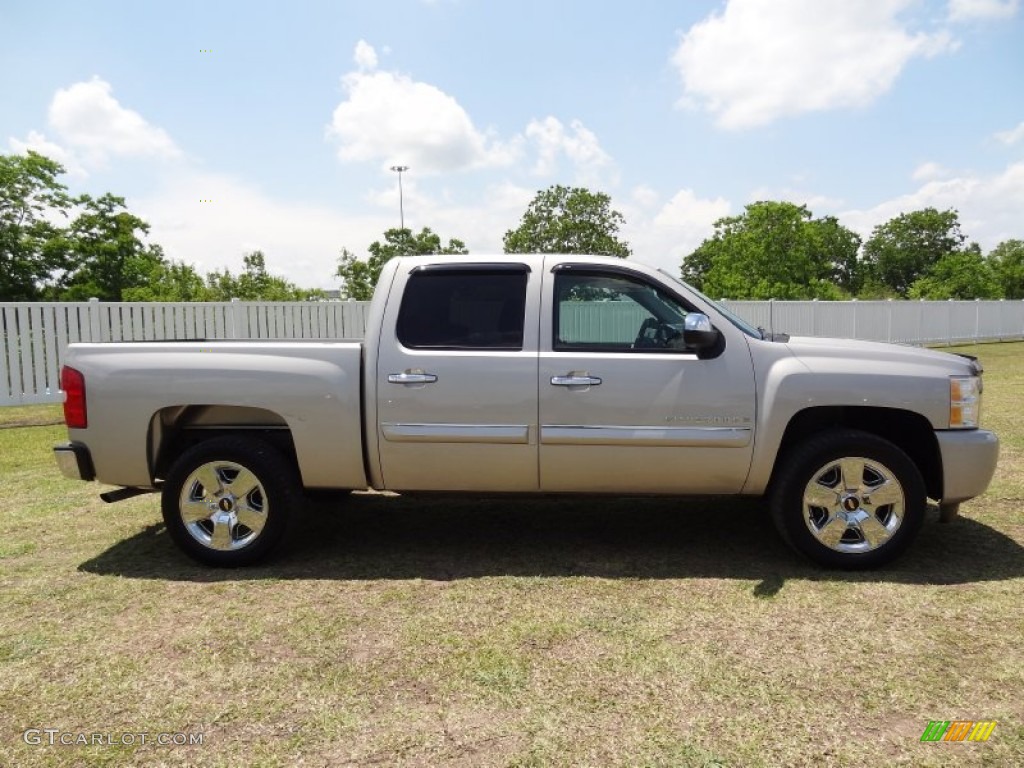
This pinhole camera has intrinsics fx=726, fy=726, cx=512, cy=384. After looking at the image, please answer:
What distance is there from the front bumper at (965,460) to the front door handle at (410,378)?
2919mm

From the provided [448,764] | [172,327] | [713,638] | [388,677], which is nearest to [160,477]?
[388,677]

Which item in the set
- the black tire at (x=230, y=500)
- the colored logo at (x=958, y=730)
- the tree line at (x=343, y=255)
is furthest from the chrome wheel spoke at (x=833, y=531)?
the tree line at (x=343, y=255)

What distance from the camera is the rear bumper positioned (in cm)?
434

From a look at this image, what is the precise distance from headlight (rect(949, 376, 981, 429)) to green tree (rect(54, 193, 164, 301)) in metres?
44.5

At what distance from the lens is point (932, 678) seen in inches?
117

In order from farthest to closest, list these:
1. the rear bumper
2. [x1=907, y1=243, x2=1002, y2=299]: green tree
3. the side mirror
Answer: [x1=907, y1=243, x2=1002, y2=299]: green tree, the rear bumper, the side mirror

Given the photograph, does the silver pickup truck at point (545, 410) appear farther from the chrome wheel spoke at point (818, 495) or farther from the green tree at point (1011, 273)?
the green tree at point (1011, 273)

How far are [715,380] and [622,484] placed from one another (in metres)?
0.81

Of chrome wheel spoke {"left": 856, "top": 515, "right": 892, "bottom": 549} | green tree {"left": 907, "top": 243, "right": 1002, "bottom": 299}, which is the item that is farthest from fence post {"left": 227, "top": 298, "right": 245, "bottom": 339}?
green tree {"left": 907, "top": 243, "right": 1002, "bottom": 299}

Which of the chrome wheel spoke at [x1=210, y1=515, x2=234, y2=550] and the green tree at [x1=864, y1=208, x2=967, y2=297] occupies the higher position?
the green tree at [x1=864, y1=208, x2=967, y2=297]

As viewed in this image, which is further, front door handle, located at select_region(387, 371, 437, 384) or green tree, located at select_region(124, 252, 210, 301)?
green tree, located at select_region(124, 252, 210, 301)

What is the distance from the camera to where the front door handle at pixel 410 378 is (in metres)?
4.24

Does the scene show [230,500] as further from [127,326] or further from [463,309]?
[127,326]

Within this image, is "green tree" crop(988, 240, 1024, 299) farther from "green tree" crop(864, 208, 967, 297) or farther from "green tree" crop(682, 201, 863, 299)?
"green tree" crop(682, 201, 863, 299)
